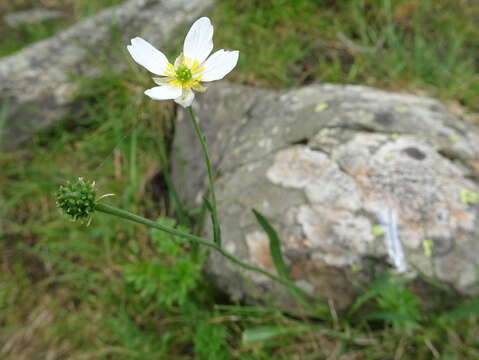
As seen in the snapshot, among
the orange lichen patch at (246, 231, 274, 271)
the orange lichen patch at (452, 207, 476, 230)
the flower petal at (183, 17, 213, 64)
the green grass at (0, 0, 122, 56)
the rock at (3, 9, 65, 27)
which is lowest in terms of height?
the orange lichen patch at (452, 207, 476, 230)

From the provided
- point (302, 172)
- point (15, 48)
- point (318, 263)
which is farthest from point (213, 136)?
point (15, 48)

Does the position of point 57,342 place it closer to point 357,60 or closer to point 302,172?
point 302,172

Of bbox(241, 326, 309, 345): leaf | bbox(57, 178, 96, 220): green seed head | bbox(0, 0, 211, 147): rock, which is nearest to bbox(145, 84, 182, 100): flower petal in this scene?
bbox(57, 178, 96, 220): green seed head

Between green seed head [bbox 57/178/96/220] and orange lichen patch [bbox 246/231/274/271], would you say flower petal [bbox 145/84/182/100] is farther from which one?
orange lichen patch [bbox 246/231/274/271]

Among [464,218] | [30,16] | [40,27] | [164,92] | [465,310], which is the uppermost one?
[30,16]

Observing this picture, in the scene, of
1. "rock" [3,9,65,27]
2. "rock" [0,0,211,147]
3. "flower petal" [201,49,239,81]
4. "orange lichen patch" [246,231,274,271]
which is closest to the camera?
"flower petal" [201,49,239,81]

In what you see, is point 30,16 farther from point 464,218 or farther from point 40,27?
point 464,218

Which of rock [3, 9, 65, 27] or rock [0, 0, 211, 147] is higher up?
rock [3, 9, 65, 27]

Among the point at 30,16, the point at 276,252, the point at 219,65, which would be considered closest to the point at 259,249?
the point at 276,252
